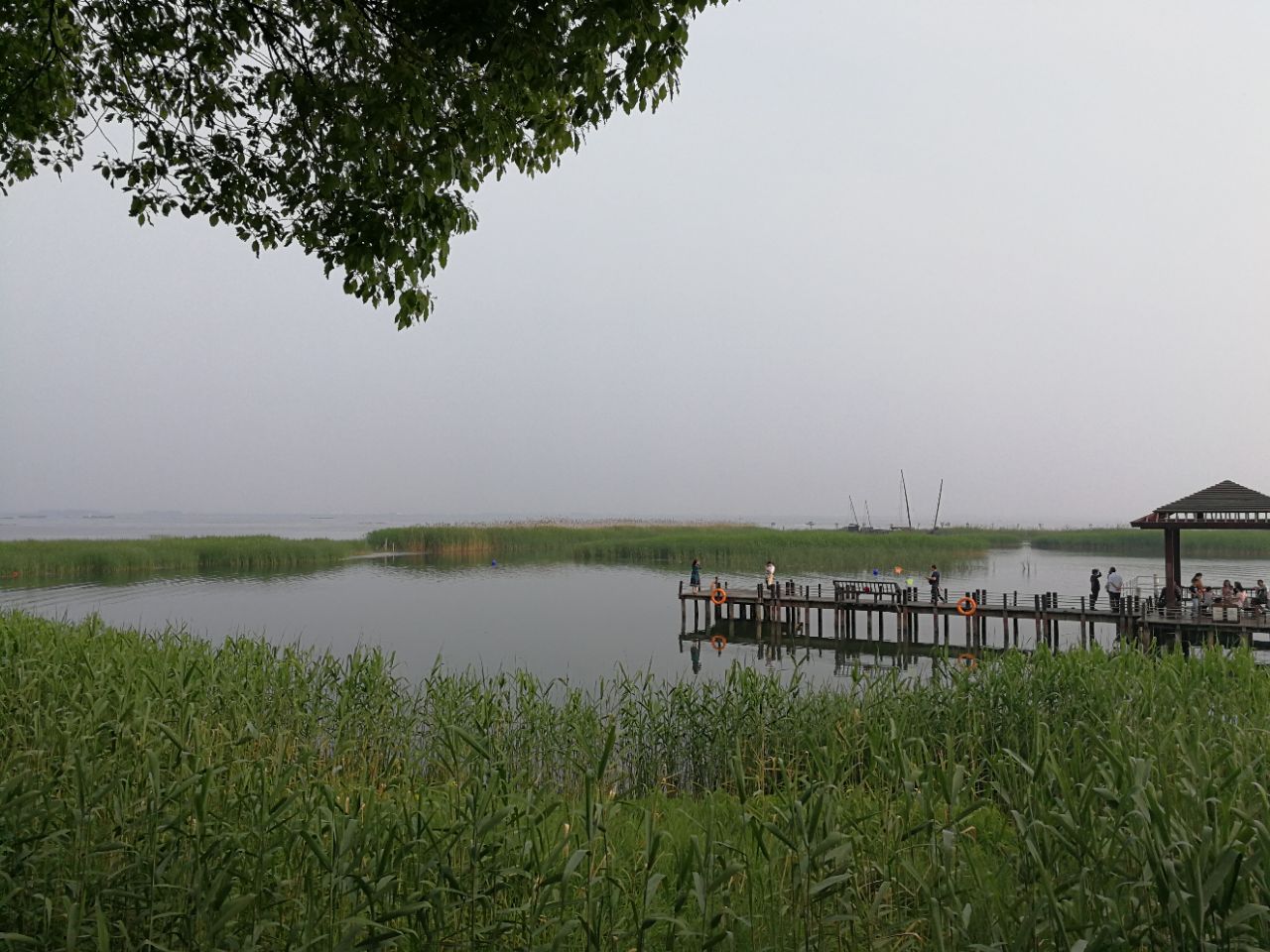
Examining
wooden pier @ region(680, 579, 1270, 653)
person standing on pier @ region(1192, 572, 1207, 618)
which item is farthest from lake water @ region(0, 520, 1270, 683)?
person standing on pier @ region(1192, 572, 1207, 618)

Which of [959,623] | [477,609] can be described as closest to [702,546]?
[959,623]

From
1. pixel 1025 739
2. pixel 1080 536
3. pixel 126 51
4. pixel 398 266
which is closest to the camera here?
pixel 398 266

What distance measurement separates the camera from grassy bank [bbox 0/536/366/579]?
117ft

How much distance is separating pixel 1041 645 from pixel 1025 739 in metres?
2.32

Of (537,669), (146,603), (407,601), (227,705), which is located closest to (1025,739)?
(227,705)

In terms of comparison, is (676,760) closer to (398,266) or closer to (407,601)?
(398,266)

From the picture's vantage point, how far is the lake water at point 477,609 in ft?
64.2

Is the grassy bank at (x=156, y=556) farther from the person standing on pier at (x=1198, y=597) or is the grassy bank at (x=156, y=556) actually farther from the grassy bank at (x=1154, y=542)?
the grassy bank at (x=1154, y=542)

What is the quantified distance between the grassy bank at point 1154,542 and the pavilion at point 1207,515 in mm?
38663

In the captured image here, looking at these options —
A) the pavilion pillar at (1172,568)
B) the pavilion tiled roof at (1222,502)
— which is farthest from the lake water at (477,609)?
the pavilion tiled roof at (1222,502)

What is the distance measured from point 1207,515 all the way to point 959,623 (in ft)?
39.5

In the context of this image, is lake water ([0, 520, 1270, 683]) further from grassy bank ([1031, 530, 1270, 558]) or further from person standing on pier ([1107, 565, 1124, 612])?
grassy bank ([1031, 530, 1270, 558])

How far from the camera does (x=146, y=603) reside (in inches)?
1068

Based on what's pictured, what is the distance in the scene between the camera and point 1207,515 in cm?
1808
